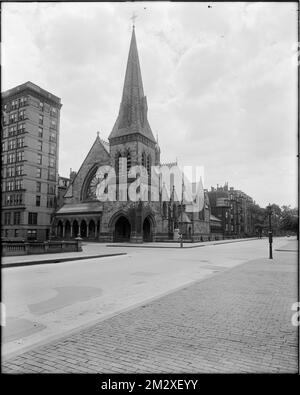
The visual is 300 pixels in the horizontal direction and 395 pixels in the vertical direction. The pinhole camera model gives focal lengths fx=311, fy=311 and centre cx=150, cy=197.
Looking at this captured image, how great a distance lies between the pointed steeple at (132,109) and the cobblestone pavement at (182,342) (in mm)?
45451

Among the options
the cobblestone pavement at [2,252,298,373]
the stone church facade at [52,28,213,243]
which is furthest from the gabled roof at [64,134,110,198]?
the cobblestone pavement at [2,252,298,373]

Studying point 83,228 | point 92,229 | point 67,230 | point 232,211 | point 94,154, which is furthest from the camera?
point 232,211

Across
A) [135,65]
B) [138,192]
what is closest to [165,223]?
[138,192]

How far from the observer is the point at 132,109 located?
51531 millimetres

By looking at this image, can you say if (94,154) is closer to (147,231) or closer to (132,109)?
(132,109)

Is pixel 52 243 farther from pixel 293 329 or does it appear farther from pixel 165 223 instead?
pixel 165 223

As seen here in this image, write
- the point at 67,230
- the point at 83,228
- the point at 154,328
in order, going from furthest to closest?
1. the point at 67,230
2. the point at 83,228
3. the point at 154,328

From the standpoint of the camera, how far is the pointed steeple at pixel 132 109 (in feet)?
167

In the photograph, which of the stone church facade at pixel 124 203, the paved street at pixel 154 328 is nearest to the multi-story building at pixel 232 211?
the stone church facade at pixel 124 203

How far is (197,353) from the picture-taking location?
13.5 ft

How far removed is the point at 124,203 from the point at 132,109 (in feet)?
53.0

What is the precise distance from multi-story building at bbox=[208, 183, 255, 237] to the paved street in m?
81.9

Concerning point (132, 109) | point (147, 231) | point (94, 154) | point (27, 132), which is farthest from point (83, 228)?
point (27, 132)

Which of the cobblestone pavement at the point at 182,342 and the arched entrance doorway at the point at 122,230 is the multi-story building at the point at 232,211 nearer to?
the arched entrance doorway at the point at 122,230
